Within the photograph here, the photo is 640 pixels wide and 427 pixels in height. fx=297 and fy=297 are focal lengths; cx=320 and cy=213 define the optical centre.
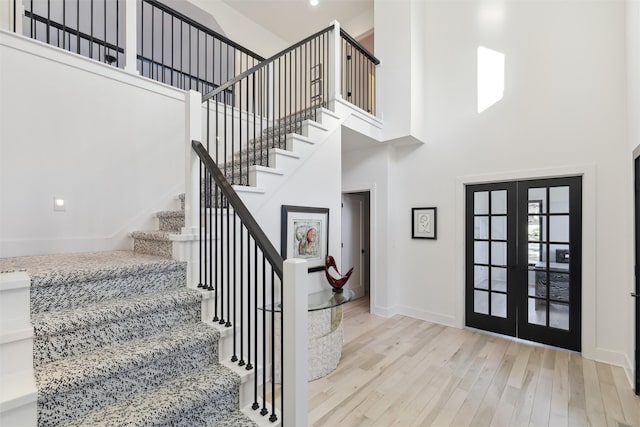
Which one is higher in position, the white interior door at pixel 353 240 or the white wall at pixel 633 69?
the white wall at pixel 633 69

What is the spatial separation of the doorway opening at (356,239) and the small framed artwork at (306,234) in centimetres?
229

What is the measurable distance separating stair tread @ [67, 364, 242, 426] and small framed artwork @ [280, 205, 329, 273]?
4.72ft

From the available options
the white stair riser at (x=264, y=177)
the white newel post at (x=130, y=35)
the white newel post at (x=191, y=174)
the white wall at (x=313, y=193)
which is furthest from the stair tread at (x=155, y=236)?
the white newel post at (x=130, y=35)

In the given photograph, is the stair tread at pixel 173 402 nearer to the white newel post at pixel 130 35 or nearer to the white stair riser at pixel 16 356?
the white stair riser at pixel 16 356

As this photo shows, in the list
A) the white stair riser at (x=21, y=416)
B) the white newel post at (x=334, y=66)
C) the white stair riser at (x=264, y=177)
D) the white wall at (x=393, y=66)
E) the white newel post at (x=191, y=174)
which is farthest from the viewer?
the white wall at (x=393, y=66)

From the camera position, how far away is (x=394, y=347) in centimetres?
342

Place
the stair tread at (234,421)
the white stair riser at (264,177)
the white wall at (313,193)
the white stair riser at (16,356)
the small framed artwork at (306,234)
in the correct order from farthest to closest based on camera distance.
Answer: the small framed artwork at (306,234) → the white wall at (313,193) → the white stair riser at (264,177) → the stair tread at (234,421) → the white stair riser at (16,356)

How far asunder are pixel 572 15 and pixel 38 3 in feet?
24.5

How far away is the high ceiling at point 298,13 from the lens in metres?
5.57

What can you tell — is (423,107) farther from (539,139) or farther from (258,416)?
(258,416)

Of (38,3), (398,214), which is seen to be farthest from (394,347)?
(38,3)

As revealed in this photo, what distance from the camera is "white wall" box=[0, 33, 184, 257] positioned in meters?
2.45

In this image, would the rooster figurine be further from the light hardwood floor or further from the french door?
the french door

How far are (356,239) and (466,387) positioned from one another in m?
3.59
